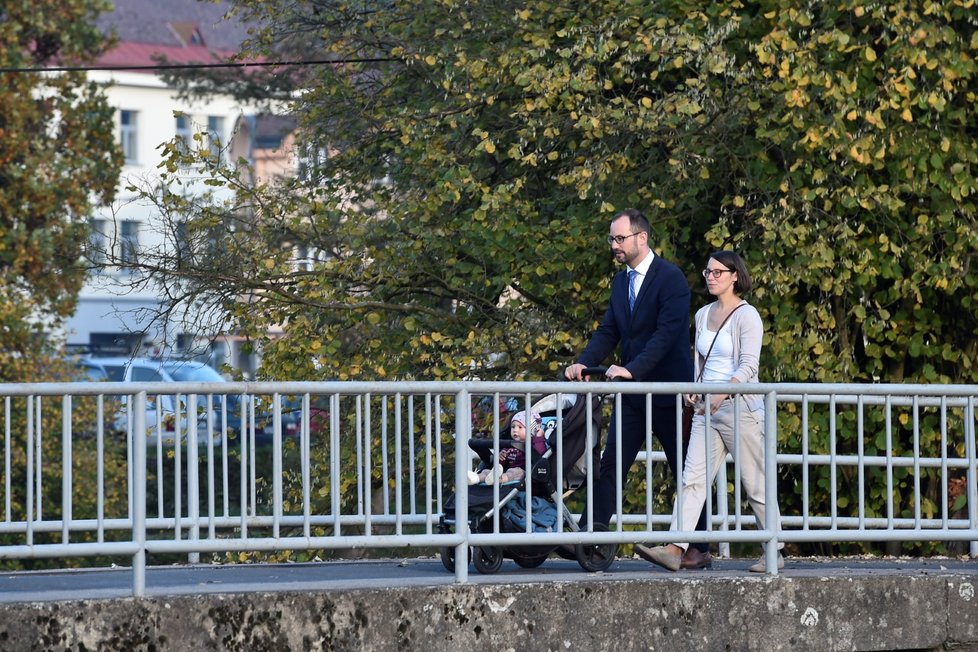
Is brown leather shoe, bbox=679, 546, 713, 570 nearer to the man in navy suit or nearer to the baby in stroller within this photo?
the man in navy suit

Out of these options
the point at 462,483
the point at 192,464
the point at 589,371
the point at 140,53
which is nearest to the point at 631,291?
the point at 589,371

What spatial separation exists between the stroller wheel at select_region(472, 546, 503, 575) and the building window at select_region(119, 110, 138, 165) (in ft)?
183

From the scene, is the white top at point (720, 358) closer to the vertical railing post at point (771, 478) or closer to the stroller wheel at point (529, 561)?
the vertical railing post at point (771, 478)

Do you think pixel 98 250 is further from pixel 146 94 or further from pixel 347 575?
pixel 146 94

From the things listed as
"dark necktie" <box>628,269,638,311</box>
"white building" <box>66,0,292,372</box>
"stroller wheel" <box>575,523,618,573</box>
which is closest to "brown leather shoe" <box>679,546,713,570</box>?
"stroller wheel" <box>575,523,618,573</box>

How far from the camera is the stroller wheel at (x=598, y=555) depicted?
7875 millimetres

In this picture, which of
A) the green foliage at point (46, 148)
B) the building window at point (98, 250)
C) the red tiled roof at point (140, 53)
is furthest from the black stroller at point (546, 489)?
the red tiled roof at point (140, 53)

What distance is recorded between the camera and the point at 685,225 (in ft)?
42.6

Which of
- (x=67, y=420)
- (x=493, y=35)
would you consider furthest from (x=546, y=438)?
(x=493, y=35)

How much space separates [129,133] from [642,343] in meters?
55.9

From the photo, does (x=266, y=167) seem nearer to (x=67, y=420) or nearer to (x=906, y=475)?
(x=906, y=475)

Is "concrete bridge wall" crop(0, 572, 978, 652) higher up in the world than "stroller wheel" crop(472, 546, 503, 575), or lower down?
lower down

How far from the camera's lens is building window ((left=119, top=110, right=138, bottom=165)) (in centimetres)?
6194

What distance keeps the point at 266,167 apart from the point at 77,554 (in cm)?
5709
